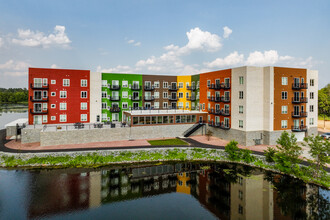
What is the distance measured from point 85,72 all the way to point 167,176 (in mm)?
25502

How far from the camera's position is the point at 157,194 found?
18.8m

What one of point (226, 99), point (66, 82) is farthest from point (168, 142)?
point (66, 82)

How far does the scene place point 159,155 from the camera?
27219 millimetres

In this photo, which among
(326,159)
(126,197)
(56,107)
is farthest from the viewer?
(56,107)

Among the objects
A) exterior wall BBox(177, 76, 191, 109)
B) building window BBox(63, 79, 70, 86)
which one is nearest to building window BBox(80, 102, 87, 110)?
building window BBox(63, 79, 70, 86)

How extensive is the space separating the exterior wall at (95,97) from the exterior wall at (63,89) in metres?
0.70

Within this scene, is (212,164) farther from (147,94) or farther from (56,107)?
(56,107)

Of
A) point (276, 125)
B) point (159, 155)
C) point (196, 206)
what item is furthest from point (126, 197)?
point (276, 125)

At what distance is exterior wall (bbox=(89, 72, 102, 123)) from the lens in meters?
38.9

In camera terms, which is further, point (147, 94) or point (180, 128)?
point (147, 94)

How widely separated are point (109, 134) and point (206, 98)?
19.0 meters

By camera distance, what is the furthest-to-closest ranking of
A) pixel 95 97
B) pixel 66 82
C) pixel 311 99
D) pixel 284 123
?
pixel 95 97, pixel 66 82, pixel 311 99, pixel 284 123

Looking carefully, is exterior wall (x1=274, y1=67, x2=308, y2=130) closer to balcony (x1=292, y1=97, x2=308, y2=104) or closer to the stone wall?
balcony (x1=292, y1=97, x2=308, y2=104)

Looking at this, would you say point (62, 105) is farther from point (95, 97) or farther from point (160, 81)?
point (160, 81)
